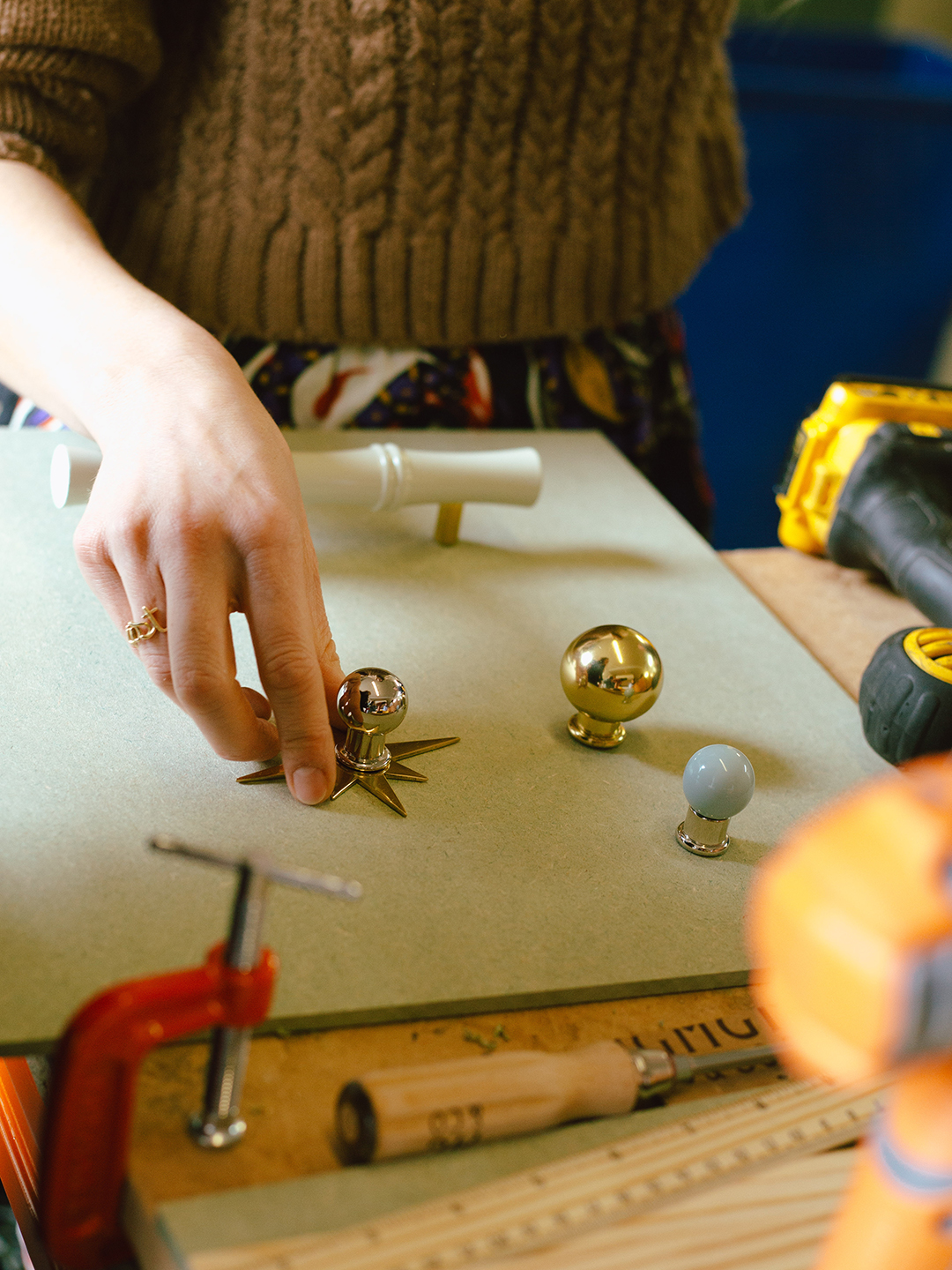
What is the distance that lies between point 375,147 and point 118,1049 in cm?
69

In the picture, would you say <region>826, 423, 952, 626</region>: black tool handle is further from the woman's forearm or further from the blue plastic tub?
the blue plastic tub

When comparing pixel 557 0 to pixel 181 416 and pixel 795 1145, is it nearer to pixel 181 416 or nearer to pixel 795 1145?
pixel 181 416

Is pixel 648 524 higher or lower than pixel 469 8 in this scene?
lower

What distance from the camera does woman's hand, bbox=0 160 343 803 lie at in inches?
19.6

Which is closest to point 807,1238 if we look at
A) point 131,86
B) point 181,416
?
point 181,416

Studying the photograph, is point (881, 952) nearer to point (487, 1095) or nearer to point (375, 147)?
point (487, 1095)

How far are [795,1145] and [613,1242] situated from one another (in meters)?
0.09

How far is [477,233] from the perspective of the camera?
0.86m

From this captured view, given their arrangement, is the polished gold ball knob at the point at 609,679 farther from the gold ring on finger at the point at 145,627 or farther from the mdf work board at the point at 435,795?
the gold ring on finger at the point at 145,627

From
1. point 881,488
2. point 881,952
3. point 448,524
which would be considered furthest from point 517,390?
point 881,952

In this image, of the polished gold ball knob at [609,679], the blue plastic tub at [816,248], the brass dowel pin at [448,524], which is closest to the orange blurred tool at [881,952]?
the polished gold ball knob at [609,679]

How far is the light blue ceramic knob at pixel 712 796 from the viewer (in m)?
0.53

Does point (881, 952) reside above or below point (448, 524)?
above

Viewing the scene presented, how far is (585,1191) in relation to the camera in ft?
1.12
